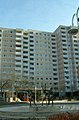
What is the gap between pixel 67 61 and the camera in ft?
254

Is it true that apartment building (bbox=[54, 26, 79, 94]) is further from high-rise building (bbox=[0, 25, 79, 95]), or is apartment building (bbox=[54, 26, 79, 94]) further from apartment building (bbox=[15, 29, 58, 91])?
apartment building (bbox=[15, 29, 58, 91])

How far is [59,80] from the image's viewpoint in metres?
77.5

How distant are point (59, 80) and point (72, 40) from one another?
2020 cm

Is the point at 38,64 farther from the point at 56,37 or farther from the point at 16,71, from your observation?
the point at 56,37

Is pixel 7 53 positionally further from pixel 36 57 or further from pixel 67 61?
pixel 67 61

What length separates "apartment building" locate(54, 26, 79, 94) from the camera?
7400 cm

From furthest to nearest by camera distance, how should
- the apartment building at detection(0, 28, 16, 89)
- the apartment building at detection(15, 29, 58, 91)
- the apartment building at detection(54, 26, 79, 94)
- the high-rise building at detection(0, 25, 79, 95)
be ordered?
1. the apartment building at detection(15, 29, 58, 91)
2. the apartment building at detection(54, 26, 79, 94)
3. the high-rise building at detection(0, 25, 79, 95)
4. the apartment building at detection(0, 28, 16, 89)

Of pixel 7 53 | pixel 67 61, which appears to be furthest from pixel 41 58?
pixel 7 53

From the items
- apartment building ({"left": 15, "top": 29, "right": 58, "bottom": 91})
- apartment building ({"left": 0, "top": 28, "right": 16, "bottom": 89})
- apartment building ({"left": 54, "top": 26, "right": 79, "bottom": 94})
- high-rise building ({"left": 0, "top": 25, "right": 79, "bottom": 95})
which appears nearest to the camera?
apartment building ({"left": 0, "top": 28, "right": 16, "bottom": 89})

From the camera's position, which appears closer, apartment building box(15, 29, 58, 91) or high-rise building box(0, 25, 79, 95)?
high-rise building box(0, 25, 79, 95)

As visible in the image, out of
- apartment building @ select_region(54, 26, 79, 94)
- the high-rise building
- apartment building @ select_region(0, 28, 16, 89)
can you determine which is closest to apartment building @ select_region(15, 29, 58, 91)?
the high-rise building

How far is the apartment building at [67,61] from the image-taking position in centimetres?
7400

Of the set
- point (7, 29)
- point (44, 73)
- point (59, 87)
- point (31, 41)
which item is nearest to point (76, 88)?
point (59, 87)

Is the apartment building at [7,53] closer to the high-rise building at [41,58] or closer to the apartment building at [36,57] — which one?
the high-rise building at [41,58]
